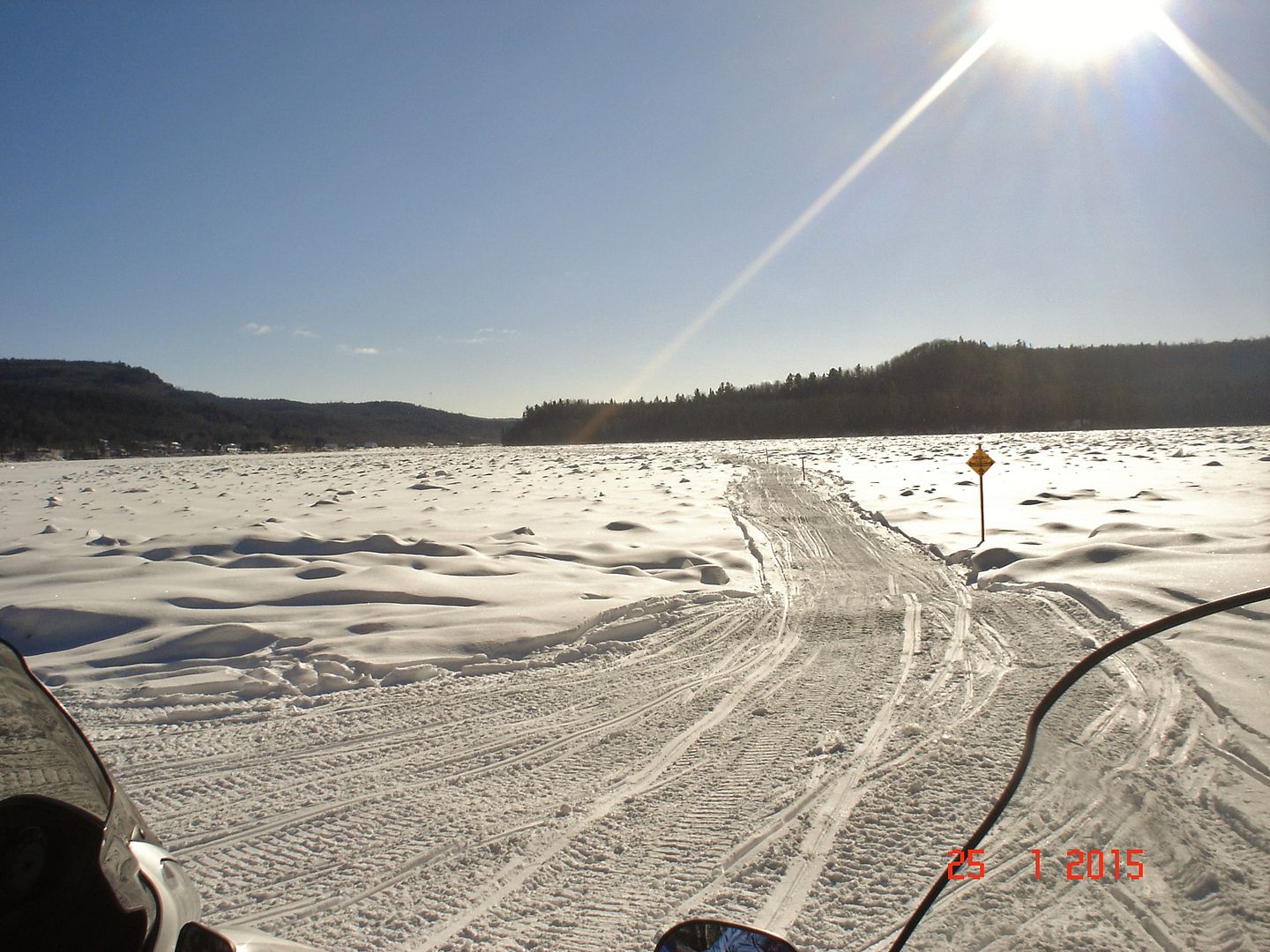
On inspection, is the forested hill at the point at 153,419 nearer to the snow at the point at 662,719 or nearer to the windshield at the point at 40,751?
the snow at the point at 662,719

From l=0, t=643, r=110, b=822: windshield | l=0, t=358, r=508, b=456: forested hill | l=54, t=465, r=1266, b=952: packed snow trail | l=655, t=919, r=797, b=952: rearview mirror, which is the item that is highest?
l=0, t=358, r=508, b=456: forested hill

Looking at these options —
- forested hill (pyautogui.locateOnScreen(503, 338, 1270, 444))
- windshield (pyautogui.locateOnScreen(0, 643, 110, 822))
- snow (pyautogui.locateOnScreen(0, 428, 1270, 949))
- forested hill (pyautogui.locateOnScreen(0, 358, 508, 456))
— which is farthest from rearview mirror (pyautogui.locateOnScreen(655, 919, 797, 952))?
forested hill (pyautogui.locateOnScreen(503, 338, 1270, 444))

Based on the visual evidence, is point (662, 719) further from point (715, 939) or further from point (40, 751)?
point (40, 751)

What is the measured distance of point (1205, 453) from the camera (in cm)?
2488

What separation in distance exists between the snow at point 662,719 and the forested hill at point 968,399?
2605 inches

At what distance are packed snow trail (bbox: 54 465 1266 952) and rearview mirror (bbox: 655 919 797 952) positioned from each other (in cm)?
35

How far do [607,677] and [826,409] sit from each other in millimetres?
Result: 81091

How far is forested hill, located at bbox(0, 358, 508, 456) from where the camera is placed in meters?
61.5

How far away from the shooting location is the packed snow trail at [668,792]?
1.38 m

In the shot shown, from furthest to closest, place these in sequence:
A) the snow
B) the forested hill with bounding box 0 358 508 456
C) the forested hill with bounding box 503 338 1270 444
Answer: the forested hill with bounding box 503 338 1270 444
the forested hill with bounding box 0 358 508 456
the snow

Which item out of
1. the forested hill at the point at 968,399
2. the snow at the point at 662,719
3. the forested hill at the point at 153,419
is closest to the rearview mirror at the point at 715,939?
the snow at the point at 662,719

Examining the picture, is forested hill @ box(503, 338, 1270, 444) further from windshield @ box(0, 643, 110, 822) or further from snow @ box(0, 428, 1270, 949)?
windshield @ box(0, 643, 110, 822)

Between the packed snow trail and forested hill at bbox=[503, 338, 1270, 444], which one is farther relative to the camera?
forested hill at bbox=[503, 338, 1270, 444]

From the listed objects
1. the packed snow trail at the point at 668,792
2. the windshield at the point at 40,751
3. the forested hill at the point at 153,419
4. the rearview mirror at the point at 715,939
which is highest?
the forested hill at the point at 153,419
